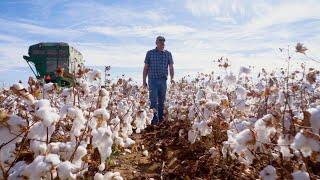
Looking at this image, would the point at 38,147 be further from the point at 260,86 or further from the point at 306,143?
the point at 260,86

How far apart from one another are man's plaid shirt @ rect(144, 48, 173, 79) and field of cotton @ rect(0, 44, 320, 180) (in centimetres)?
109

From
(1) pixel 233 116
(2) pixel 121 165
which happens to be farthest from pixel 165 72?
(2) pixel 121 165

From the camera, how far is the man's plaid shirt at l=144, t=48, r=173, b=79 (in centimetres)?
994

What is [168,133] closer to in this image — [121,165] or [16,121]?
[121,165]

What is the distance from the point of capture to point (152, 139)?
8.51m

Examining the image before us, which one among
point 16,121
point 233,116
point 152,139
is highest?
point 16,121

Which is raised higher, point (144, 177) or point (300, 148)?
point (300, 148)

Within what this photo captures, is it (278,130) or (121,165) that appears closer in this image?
(278,130)

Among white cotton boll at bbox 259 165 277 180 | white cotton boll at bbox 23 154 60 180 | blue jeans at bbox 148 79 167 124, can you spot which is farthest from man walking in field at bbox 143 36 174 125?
white cotton boll at bbox 23 154 60 180

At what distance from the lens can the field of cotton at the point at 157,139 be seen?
2.77 m

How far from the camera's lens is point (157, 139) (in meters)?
8.50

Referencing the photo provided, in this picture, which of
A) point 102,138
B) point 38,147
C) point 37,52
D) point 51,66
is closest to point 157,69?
point 102,138

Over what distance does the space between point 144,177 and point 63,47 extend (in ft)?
53.5

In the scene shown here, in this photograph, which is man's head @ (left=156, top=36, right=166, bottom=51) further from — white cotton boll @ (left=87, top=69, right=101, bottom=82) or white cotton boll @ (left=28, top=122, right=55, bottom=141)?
white cotton boll @ (left=28, top=122, right=55, bottom=141)
